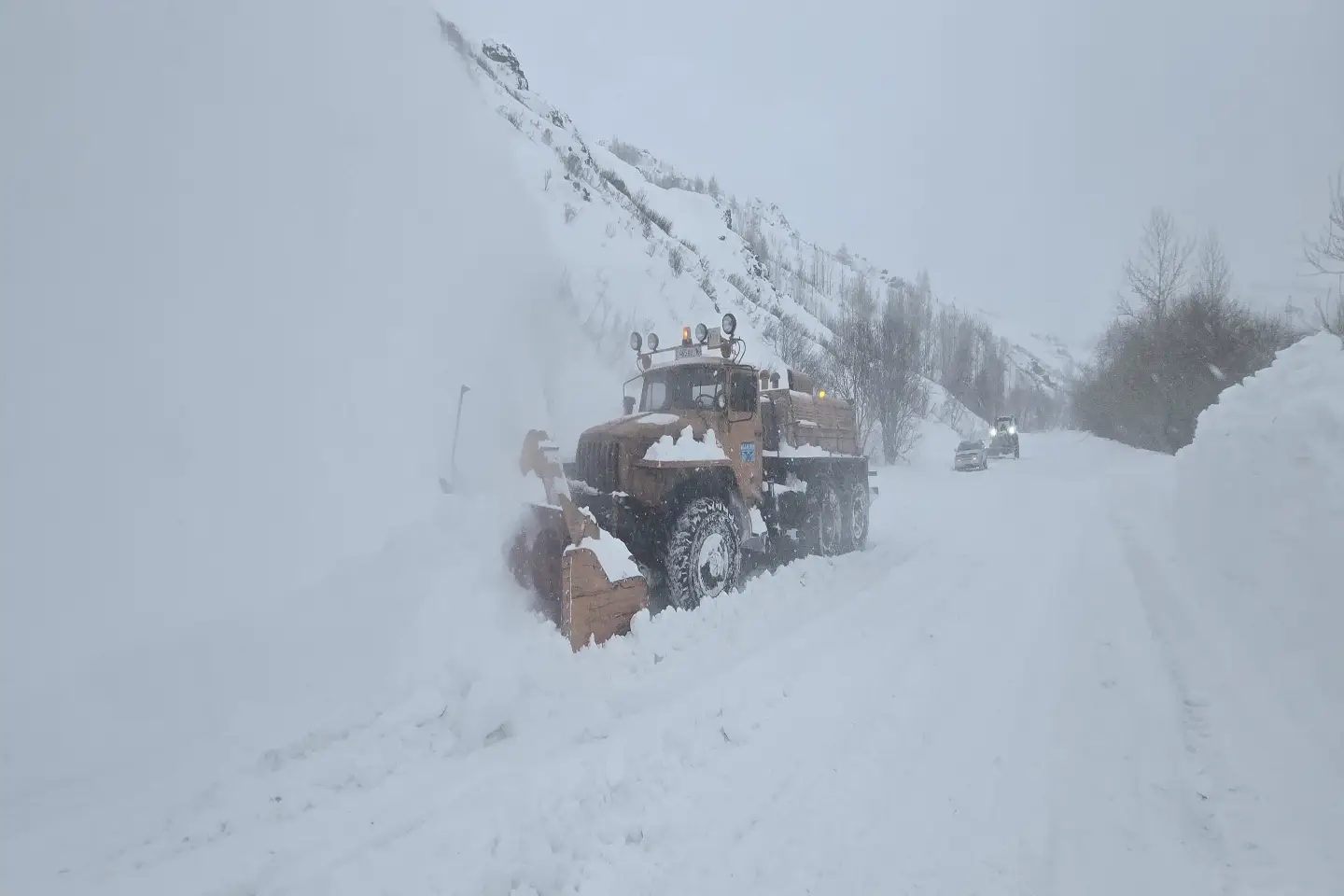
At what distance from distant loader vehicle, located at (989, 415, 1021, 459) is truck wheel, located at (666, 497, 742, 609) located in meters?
32.8

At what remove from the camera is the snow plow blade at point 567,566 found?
4.93 metres

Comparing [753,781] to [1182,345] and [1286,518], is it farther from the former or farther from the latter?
[1182,345]

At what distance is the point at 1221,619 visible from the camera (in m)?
4.96

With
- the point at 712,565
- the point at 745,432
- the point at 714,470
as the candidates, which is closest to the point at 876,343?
the point at 745,432

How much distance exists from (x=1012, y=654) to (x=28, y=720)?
6350 mm

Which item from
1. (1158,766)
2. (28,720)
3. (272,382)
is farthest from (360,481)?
(1158,766)

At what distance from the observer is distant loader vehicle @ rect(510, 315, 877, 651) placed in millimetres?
5199

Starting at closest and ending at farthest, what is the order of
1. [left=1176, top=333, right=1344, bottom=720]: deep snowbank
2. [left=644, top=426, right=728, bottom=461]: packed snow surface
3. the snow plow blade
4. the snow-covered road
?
1. the snow-covered road
2. [left=1176, top=333, right=1344, bottom=720]: deep snowbank
3. the snow plow blade
4. [left=644, top=426, right=728, bottom=461]: packed snow surface

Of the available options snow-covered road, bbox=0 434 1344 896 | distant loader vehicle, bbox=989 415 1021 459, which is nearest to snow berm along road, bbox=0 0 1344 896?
snow-covered road, bbox=0 434 1344 896

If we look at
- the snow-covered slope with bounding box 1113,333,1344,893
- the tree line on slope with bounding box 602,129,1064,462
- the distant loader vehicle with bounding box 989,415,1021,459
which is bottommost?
the snow-covered slope with bounding box 1113,333,1344,893

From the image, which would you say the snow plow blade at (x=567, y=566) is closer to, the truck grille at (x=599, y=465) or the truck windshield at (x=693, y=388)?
the truck grille at (x=599, y=465)

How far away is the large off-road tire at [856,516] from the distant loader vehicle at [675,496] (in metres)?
0.82

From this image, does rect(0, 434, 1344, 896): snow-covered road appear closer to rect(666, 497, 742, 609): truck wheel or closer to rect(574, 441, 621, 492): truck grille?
rect(666, 497, 742, 609): truck wheel

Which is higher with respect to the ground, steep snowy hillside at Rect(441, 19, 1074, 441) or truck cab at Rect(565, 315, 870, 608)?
steep snowy hillside at Rect(441, 19, 1074, 441)
